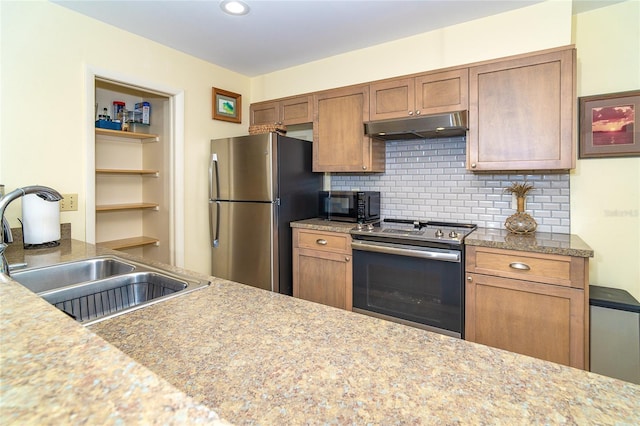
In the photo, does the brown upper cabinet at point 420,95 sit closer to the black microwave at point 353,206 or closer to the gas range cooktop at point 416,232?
the black microwave at point 353,206

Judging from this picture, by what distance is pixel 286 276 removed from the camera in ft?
9.68

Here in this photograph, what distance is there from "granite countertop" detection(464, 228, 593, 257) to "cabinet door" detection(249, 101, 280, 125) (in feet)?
7.17

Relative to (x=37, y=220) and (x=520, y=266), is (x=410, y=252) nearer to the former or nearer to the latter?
(x=520, y=266)

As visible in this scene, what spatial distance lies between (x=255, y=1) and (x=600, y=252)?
114 inches

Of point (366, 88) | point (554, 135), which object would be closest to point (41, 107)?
point (366, 88)

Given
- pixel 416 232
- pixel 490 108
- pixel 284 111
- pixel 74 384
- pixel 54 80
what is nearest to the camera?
pixel 74 384

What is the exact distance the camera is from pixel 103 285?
1.26 m

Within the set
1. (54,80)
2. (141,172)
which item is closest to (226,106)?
(141,172)

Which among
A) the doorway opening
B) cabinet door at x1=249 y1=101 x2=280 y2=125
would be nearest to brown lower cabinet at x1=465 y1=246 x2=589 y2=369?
cabinet door at x1=249 y1=101 x2=280 y2=125

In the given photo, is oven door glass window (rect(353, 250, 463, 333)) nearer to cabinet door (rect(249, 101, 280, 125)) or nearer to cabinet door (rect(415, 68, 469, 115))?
cabinet door (rect(415, 68, 469, 115))

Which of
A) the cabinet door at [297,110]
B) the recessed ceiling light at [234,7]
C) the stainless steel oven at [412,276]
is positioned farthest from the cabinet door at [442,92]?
the recessed ceiling light at [234,7]

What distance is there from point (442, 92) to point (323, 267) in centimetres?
165

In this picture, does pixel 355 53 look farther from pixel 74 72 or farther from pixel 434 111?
pixel 74 72

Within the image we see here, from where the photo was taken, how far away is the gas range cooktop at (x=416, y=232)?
2.19 metres
